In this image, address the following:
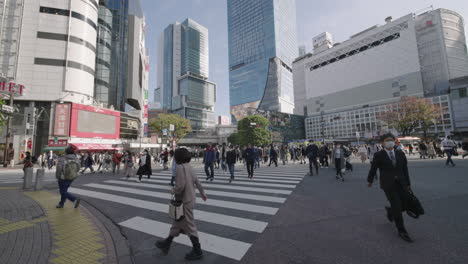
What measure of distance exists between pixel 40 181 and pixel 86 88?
96.6 ft

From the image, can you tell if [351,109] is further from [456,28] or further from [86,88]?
[86,88]

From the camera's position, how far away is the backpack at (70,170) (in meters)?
5.22

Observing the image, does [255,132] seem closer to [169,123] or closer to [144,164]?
[169,123]

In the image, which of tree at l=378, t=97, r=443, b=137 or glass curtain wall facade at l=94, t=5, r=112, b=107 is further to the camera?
glass curtain wall facade at l=94, t=5, r=112, b=107

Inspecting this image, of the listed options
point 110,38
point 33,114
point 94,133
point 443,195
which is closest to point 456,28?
point 443,195

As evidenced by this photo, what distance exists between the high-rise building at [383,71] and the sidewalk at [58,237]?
4935cm

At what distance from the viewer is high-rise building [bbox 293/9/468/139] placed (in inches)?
2264

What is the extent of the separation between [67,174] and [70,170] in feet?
0.37

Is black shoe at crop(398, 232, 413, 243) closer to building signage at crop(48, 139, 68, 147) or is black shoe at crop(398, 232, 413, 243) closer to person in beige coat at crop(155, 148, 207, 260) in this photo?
person in beige coat at crop(155, 148, 207, 260)

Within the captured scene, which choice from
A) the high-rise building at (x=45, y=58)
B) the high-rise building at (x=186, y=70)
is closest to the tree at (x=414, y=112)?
the high-rise building at (x=45, y=58)

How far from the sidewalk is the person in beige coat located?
640 mm

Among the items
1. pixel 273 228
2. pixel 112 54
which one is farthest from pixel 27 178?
pixel 112 54

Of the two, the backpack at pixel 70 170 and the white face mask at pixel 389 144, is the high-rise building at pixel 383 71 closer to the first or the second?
the white face mask at pixel 389 144

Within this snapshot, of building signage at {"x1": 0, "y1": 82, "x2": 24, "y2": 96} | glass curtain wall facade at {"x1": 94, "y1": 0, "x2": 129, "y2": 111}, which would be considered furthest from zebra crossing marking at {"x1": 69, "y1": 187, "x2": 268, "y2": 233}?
glass curtain wall facade at {"x1": 94, "y1": 0, "x2": 129, "y2": 111}
